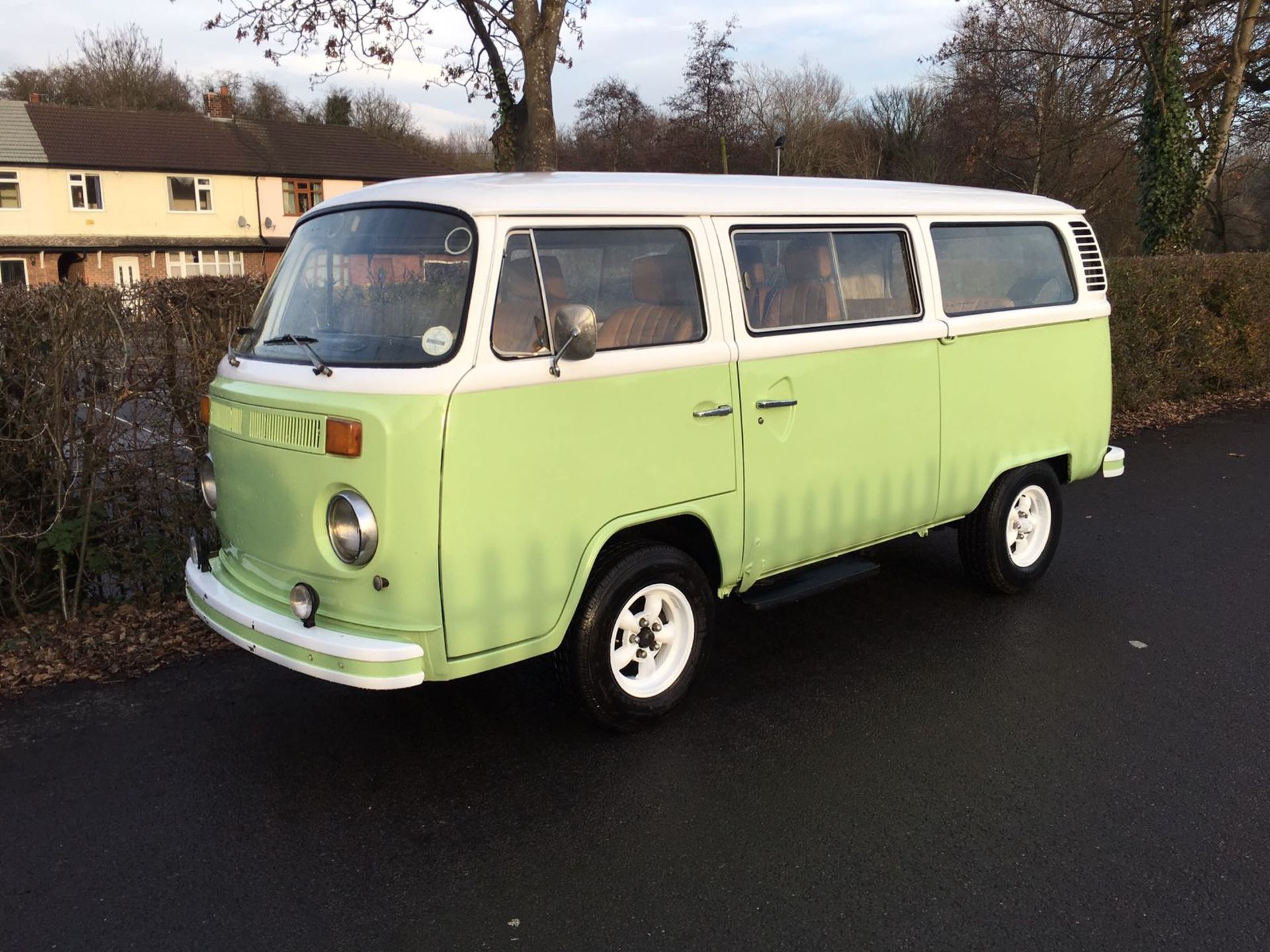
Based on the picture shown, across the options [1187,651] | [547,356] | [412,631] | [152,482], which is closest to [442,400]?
[547,356]

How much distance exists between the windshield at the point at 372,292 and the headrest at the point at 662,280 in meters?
0.77

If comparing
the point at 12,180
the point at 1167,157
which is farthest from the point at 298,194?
the point at 1167,157

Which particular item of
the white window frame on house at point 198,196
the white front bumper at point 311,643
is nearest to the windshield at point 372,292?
the white front bumper at point 311,643

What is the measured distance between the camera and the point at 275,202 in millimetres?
46781

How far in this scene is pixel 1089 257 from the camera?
6.24 m

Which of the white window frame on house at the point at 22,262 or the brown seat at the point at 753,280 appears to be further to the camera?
the white window frame on house at the point at 22,262

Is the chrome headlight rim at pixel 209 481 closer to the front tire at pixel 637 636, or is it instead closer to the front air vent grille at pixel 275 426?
the front air vent grille at pixel 275 426

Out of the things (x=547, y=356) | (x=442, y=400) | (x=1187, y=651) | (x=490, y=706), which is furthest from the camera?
(x=1187, y=651)

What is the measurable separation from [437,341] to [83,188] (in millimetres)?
46037

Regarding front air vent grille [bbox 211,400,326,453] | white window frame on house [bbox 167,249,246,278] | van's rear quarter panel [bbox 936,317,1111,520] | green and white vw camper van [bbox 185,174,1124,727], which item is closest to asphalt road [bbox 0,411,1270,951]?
green and white vw camper van [bbox 185,174,1124,727]

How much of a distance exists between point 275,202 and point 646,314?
47.0m

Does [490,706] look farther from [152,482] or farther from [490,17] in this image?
[490,17]

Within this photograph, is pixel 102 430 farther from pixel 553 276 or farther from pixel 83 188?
pixel 83 188

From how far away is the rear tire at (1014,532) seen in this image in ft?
19.1
